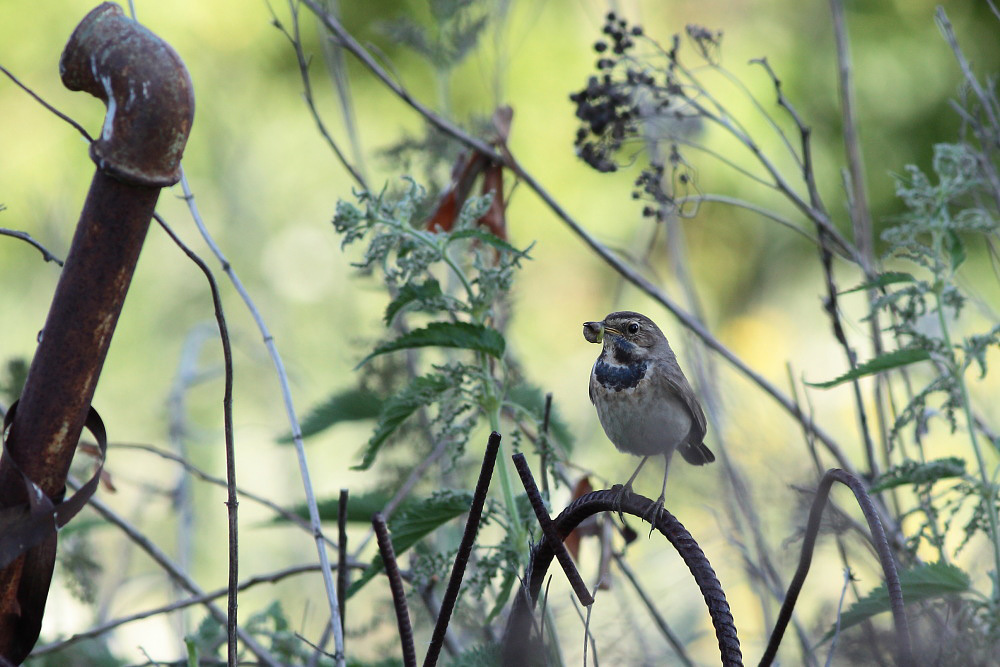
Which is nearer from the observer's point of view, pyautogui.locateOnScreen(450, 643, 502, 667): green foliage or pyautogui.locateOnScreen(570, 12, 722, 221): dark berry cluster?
pyautogui.locateOnScreen(450, 643, 502, 667): green foliage

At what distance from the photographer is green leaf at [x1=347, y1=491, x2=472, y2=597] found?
1793mm

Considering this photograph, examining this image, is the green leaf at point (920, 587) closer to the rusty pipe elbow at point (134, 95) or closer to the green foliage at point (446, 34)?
the rusty pipe elbow at point (134, 95)

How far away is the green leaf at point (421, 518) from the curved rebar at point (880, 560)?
0.64 metres

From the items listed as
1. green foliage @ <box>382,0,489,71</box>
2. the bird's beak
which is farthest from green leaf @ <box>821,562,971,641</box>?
green foliage @ <box>382,0,489,71</box>

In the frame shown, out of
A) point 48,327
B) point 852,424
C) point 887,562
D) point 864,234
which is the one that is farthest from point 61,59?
point 852,424

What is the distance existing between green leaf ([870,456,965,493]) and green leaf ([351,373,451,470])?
28.9 inches

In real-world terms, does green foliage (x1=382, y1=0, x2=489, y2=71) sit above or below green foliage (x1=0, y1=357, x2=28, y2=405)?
above

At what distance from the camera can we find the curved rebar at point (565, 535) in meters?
1.16

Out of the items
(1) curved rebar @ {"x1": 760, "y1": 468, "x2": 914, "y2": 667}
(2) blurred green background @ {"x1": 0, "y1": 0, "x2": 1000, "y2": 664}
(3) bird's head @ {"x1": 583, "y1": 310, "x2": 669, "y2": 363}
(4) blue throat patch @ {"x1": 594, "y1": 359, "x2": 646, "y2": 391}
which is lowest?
(1) curved rebar @ {"x1": 760, "y1": 468, "x2": 914, "y2": 667}

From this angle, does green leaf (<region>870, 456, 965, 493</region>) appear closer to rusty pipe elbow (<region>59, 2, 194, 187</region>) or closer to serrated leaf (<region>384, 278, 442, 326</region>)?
serrated leaf (<region>384, 278, 442, 326</region>)

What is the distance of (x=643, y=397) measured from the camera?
7.24 ft

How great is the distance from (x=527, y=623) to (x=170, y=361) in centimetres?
582

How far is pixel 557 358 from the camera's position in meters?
6.53

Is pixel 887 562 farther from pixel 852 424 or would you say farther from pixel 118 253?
pixel 852 424
